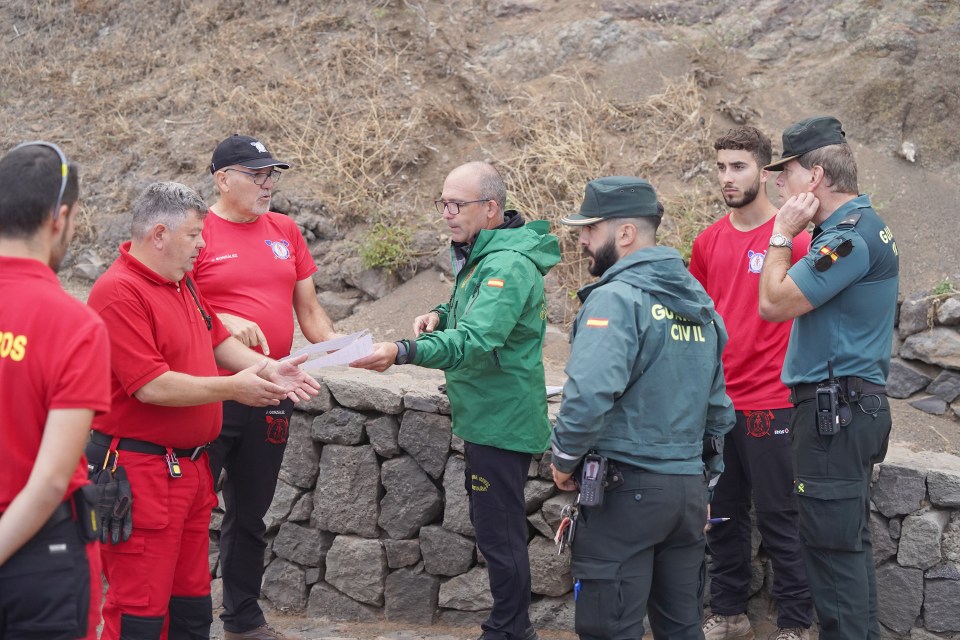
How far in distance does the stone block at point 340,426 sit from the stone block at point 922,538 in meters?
2.83

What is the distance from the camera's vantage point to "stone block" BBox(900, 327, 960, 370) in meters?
5.71

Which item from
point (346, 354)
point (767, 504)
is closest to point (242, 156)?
point (346, 354)

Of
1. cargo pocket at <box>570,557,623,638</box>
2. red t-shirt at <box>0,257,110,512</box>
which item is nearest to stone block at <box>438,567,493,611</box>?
cargo pocket at <box>570,557,623,638</box>

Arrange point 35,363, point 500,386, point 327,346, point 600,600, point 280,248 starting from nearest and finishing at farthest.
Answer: point 35,363
point 600,600
point 327,346
point 500,386
point 280,248

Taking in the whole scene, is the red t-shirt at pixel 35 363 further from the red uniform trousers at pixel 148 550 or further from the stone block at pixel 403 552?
the stone block at pixel 403 552

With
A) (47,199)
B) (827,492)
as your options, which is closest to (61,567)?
(47,199)

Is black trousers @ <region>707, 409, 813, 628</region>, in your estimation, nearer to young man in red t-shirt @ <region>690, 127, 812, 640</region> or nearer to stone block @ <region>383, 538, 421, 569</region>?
young man in red t-shirt @ <region>690, 127, 812, 640</region>

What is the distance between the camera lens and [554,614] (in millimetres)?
5160

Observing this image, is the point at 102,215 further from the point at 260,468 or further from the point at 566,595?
the point at 566,595

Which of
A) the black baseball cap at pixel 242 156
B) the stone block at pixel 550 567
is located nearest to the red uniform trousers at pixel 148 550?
the black baseball cap at pixel 242 156

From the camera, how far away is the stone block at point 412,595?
17.6ft

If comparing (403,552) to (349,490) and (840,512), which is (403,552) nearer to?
(349,490)

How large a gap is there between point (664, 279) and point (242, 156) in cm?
217

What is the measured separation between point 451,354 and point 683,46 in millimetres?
5534
